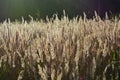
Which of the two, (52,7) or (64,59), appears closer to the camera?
(64,59)

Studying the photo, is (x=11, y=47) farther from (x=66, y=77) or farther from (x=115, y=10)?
(x=115, y=10)

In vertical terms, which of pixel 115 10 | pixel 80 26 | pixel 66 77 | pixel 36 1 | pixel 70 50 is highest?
pixel 36 1

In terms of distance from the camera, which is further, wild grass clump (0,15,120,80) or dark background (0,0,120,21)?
dark background (0,0,120,21)

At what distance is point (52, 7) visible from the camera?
379 inches

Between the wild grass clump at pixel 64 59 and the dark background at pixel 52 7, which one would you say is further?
the dark background at pixel 52 7

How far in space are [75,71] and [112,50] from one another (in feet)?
2.56

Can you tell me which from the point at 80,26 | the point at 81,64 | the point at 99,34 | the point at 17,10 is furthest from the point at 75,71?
the point at 17,10

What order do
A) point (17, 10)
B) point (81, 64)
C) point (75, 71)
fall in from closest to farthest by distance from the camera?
point (75, 71) → point (81, 64) → point (17, 10)

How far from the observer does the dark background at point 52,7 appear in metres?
8.85

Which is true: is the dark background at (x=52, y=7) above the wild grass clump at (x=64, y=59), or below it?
above

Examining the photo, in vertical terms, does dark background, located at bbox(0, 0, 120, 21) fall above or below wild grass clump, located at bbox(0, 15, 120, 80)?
above

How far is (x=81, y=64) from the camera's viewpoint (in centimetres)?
212

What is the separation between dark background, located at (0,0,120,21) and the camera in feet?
29.0

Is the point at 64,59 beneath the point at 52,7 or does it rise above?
beneath
